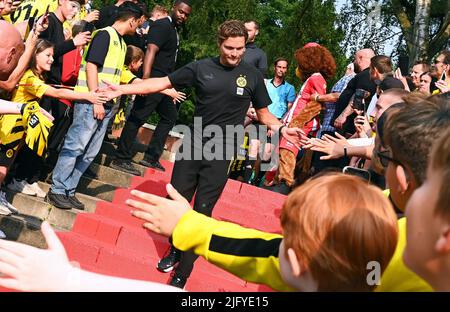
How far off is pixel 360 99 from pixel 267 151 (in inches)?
80.8

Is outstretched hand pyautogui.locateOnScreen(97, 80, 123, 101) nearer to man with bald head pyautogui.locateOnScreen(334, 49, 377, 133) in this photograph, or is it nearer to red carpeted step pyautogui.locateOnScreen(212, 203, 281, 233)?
red carpeted step pyautogui.locateOnScreen(212, 203, 281, 233)

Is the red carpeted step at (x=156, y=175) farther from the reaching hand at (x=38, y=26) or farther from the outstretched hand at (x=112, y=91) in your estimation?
the reaching hand at (x=38, y=26)

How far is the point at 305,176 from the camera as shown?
876cm

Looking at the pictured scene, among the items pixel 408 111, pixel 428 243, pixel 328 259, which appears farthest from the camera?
pixel 408 111

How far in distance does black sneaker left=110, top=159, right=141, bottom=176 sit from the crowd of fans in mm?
17

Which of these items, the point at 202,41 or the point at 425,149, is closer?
the point at 425,149

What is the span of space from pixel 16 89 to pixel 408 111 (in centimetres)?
484

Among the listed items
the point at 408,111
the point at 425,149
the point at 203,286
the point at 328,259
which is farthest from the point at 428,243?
the point at 203,286

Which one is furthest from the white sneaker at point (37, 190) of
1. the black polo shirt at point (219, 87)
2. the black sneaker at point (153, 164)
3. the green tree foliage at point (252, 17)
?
the green tree foliage at point (252, 17)

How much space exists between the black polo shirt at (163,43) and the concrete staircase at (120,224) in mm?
1333

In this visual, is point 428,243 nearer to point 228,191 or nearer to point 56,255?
point 56,255

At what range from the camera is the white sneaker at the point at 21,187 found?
7.30 m

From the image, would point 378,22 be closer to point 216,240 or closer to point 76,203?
point 76,203
